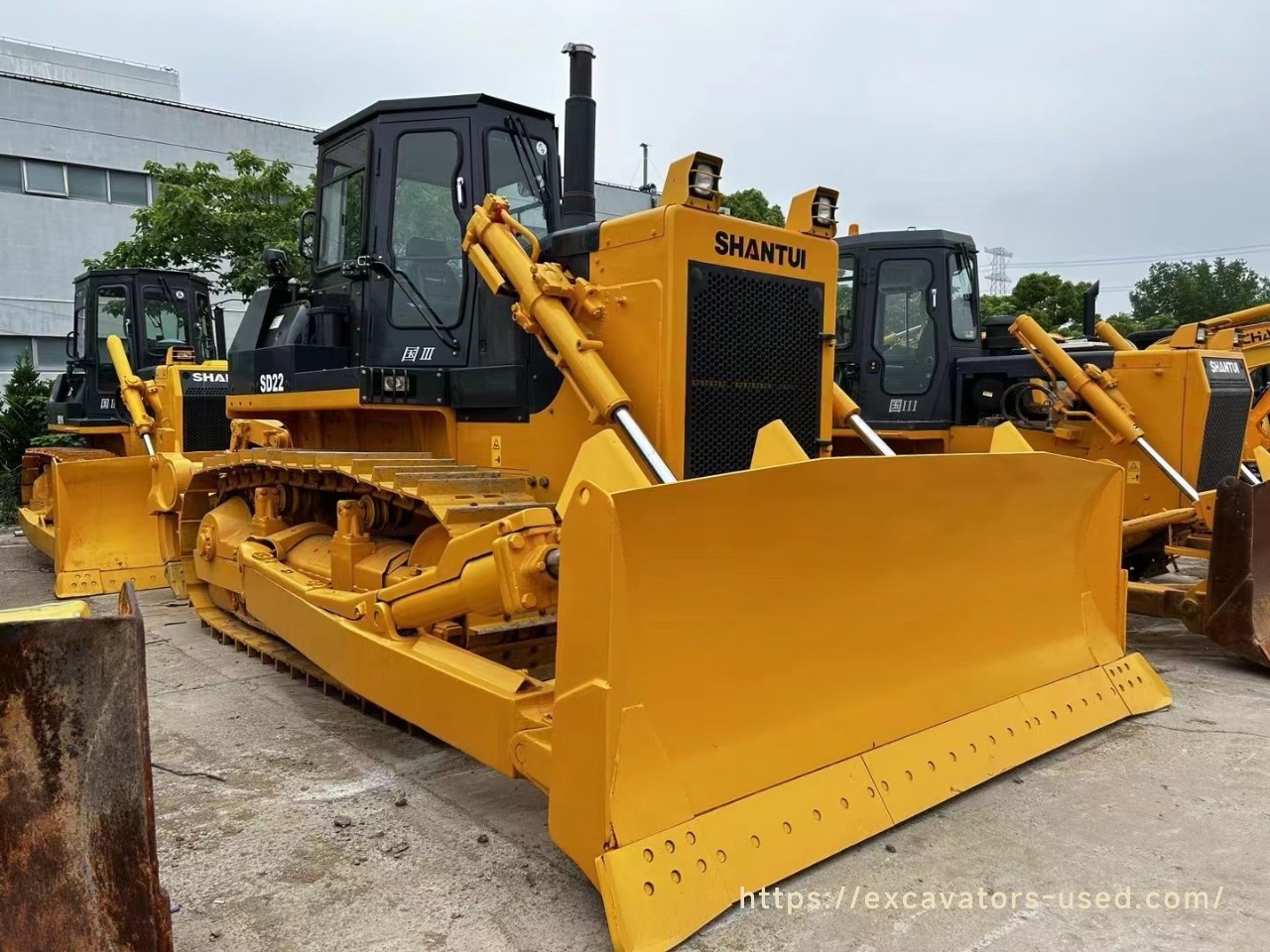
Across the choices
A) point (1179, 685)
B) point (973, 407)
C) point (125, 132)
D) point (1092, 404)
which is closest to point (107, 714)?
point (1179, 685)

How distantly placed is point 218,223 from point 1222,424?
14.0 m

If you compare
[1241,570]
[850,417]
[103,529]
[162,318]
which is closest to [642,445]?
[850,417]

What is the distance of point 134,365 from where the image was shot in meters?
11.5

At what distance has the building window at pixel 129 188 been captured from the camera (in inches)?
827

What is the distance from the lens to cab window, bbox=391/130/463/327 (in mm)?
4824

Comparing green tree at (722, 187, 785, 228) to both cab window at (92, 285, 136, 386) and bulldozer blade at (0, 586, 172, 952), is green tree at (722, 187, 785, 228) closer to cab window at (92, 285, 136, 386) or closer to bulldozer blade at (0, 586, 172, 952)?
cab window at (92, 285, 136, 386)

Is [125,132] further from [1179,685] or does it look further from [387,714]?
[1179,685]

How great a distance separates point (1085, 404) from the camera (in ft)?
22.8

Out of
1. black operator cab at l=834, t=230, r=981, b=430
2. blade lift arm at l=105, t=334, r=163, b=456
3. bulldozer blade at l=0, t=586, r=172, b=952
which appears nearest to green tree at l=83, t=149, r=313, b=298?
blade lift arm at l=105, t=334, r=163, b=456

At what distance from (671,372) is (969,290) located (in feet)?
18.2

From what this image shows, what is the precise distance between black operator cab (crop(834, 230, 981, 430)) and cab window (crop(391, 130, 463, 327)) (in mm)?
4303

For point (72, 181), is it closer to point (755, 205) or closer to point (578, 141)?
point (755, 205)

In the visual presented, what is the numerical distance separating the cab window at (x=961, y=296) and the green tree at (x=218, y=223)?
34.3 feet

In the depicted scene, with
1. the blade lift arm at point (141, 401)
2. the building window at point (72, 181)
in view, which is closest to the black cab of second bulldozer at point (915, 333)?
the blade lift arm at point (141, 401)
